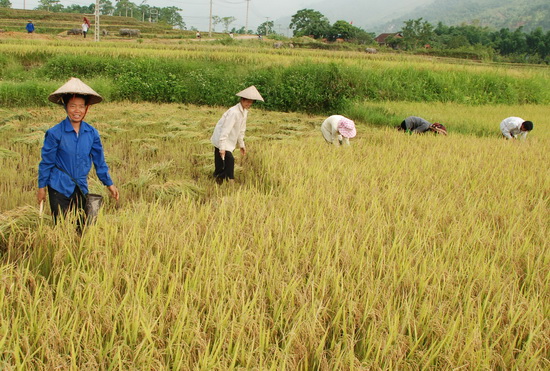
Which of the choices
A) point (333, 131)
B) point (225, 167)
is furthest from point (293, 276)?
point (333, 131)

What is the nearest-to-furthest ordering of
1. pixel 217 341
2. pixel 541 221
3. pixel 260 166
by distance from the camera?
pixel 217 341 → pixel 541 221 → pixel 260 166

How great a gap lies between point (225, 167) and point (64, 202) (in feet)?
5.30

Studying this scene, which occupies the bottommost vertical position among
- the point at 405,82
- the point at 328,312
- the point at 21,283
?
the point at 328,312

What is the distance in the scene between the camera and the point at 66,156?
2.36 meters

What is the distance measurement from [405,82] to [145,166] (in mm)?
9211

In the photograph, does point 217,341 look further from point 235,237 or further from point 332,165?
point 332,165

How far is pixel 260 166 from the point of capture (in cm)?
419

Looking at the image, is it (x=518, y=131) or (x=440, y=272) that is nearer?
(x=440, y=272)

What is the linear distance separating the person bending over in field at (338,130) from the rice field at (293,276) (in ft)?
3.55

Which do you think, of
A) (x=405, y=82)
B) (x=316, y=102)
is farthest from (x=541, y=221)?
(x=405, y=82)

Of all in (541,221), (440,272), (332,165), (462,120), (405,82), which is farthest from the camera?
(405,82)

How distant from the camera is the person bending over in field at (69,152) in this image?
2.29 m

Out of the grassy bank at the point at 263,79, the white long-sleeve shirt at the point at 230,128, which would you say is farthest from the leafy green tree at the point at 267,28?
the white long-sleeve shirt at the point at 230,128

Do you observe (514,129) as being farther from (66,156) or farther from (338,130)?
(66,156)
